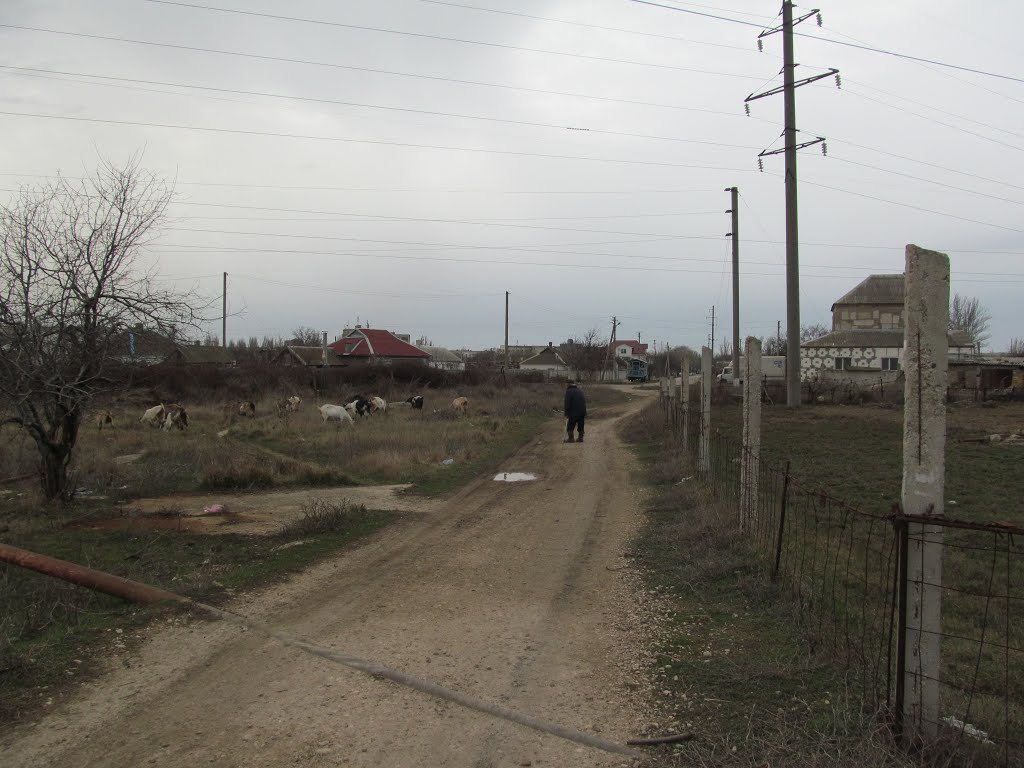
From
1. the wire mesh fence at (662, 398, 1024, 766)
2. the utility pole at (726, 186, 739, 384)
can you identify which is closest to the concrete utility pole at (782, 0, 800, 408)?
the utility pole at (726, 186, 739, 384)

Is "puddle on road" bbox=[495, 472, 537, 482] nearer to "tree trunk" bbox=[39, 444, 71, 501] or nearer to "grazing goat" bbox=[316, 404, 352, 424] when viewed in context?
"tree trunk" bbox=[39, 444, 71, 501]

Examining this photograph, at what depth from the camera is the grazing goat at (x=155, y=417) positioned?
2402cm

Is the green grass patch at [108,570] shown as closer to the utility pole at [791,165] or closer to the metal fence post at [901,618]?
the metal fence post at [901,618]

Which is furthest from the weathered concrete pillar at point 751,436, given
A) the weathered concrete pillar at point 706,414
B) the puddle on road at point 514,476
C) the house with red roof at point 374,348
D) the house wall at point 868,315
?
the house wall at point 868,315

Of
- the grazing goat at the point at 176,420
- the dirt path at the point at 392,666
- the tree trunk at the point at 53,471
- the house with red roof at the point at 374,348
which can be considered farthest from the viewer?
the house with red roof at the point at 374,348

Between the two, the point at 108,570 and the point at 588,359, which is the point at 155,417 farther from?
the point at 588,359

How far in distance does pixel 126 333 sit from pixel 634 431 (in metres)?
15.2

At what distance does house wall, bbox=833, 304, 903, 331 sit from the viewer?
2864 inches

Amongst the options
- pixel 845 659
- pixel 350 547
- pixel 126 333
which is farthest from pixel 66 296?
pixel 845 659

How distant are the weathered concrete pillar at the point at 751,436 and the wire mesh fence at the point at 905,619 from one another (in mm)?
28

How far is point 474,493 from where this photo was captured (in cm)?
1193

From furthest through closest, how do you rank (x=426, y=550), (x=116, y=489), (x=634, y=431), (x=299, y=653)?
(x=634, y=431) < (x=116, y=489) < (x=426, y=550) < (x=299, y=653)

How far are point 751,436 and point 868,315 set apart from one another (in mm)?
74851

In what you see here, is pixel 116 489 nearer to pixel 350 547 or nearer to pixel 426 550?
pixel 350 547
